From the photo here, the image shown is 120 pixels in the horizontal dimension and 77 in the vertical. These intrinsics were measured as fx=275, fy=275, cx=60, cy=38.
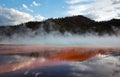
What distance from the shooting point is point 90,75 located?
10.3 meters

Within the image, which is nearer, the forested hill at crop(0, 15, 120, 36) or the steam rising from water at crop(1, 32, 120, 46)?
the steam rising from water at crop(1, 32, 120, 46)

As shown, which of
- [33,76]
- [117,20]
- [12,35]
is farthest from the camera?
[117,20]

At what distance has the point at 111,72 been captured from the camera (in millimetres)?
11141

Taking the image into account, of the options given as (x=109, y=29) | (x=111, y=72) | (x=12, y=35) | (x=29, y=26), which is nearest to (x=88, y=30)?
(x=109, y=29)

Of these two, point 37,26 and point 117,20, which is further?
point 117,20

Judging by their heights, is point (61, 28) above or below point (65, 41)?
above

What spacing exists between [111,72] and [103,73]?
0.45 meters

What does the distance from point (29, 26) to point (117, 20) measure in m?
47.7

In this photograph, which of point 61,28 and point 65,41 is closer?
point 65,41

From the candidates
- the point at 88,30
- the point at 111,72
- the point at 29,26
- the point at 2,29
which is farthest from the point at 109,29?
the point at 111,72

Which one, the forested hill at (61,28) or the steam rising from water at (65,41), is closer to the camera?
the steam rising from water at (65,41)

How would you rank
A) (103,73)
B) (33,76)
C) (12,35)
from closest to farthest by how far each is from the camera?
(33,76) → (103,73) → (12,35)

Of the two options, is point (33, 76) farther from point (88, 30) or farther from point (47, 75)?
point (88, 30)

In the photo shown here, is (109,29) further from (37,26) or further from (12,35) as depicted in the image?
(12,35)
